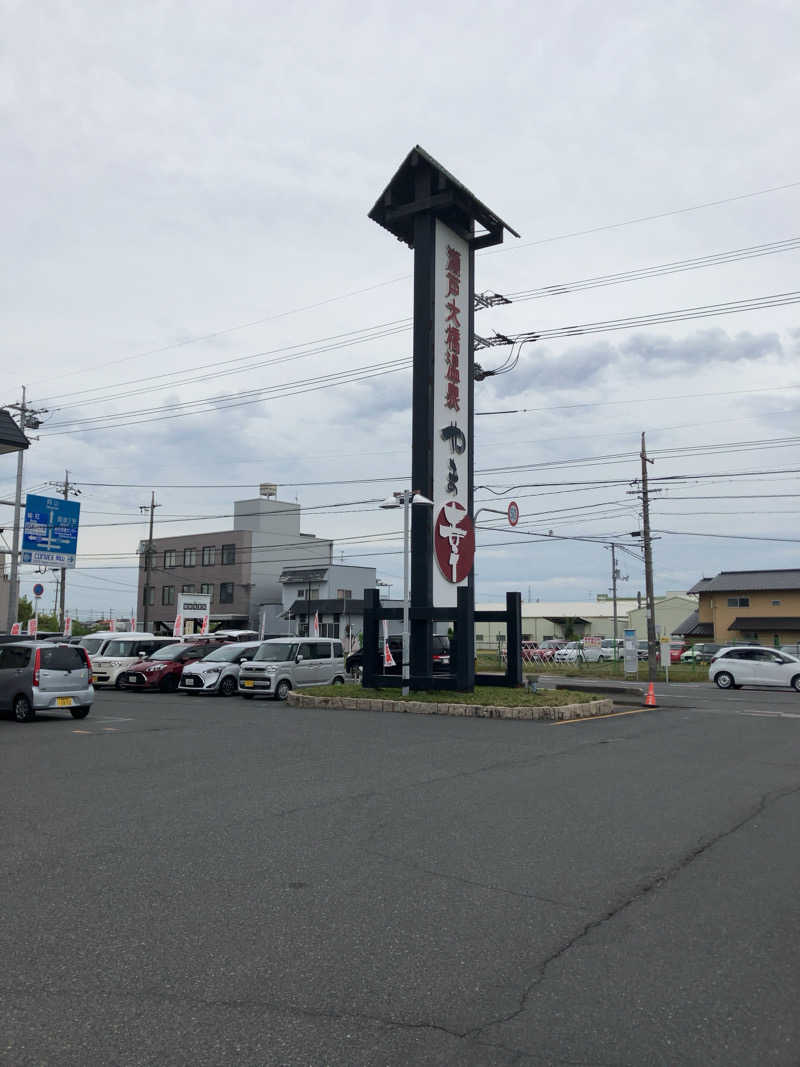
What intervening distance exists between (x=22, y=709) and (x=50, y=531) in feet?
59.1

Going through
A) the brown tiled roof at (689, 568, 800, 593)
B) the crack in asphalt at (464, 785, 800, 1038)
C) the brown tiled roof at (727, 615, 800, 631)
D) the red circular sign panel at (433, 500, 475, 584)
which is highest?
the brown tiled roof at (689, 568, 800, 593)

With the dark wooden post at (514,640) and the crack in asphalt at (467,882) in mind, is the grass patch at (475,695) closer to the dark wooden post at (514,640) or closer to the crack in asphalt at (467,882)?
the dark wooden post at (514,640)

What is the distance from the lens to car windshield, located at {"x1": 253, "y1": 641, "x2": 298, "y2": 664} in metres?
24.9

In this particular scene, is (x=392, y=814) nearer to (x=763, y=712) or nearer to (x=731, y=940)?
(x=731, y=940)

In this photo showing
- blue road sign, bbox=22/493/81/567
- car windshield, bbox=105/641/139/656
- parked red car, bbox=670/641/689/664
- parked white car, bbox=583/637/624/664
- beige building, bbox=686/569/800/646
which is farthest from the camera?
beige building, bbox=686/569/800/646

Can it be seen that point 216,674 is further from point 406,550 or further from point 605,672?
point 605,672

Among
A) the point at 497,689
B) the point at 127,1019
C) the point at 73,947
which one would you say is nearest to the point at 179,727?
the point at 497,689

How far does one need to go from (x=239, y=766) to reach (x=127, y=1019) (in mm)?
7699

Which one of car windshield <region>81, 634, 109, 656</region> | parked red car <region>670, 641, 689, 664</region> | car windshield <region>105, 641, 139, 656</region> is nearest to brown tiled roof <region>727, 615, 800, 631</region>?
parked red car <region>670, 641, 689, 664</region>

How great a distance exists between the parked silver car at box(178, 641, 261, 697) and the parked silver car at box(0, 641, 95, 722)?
22.5 ft

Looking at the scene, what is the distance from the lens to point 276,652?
986 inches

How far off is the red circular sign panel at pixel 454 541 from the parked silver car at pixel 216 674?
7235 mm

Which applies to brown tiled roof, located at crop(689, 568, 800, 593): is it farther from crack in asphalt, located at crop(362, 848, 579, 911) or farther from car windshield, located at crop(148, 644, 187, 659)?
crack in asphalt, located at crop(362, 848, 579, 911)

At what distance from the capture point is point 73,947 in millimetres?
4691
